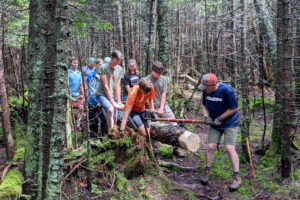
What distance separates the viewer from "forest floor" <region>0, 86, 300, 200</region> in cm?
390

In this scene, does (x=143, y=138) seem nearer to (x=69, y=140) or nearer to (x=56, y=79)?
(x=69, y=140)

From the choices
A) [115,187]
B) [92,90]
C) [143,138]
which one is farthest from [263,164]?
[92,90]

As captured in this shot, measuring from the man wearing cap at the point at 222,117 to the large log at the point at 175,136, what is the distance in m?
0.35

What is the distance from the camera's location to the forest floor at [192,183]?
3.90 metres

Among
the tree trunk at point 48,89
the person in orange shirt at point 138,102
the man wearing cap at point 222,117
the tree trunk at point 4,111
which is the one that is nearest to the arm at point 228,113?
the man wearing cap at point 222,117

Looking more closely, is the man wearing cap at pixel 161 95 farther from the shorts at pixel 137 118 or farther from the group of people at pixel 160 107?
the shorts at pixel 137 118

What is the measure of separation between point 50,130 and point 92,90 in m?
3.78

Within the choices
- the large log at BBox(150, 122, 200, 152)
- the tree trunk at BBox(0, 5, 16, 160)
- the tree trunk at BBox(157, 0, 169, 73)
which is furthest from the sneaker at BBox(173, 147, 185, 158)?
the tree trunk at BBox(157, 0, 169, 73)

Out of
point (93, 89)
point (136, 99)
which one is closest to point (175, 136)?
point (136, 99)

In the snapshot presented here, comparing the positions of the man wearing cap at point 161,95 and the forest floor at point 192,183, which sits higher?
the man wearing cap at point 161,95

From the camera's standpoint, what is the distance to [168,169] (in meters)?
5.79

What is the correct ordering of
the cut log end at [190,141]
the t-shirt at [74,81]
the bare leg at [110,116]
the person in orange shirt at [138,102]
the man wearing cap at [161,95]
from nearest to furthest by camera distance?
the person in orange shirt at [138,102], the cut log end at [190,141], the bare leg at [110,116], the man wearing cap at [161,95], the t-shirt at [74,81]

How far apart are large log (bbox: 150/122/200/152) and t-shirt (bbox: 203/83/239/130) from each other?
62 centimetres

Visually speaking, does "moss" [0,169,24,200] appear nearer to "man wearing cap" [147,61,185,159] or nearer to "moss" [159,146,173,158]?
"man wearing cap" [147,61,185,159]
